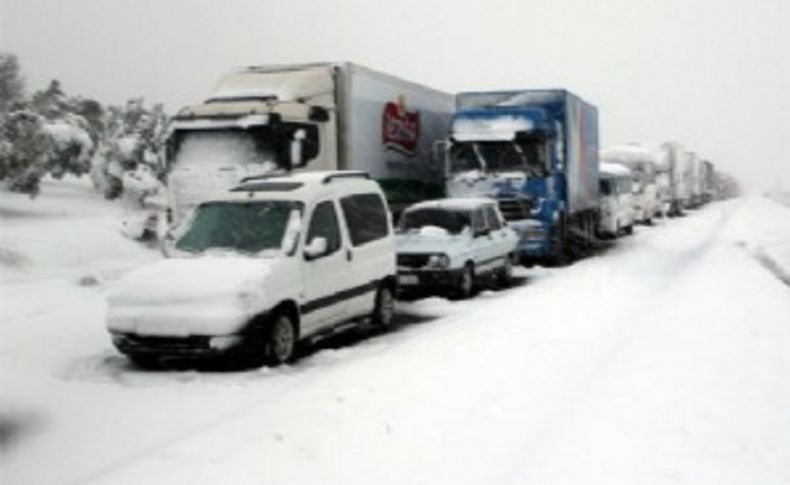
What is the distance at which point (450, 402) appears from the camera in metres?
7.75

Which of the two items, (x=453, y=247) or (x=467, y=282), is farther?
(x=467, y=282)

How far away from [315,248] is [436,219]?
23.2 ft

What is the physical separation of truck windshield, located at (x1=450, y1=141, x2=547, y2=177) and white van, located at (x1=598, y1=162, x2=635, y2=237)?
9.32 meters

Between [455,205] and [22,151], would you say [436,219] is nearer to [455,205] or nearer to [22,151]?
[455,205]

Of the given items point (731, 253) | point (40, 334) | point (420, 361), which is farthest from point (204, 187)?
point (731, 253)

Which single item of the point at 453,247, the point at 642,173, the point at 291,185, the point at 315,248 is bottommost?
the point at 453,247

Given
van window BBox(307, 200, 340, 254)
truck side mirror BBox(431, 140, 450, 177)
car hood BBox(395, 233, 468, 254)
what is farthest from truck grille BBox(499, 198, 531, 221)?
van window BBox(307, 200, 340, 254)

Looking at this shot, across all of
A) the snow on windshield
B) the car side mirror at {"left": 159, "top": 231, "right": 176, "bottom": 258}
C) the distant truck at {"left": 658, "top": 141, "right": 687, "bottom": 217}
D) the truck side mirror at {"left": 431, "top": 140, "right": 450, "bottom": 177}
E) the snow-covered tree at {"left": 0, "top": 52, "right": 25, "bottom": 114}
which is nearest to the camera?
the car side mirror at {"left": 159, "top": 231, "right": 176, "bottom": 258}

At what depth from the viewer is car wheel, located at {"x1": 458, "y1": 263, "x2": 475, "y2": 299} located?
16.5 m

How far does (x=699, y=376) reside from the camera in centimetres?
870

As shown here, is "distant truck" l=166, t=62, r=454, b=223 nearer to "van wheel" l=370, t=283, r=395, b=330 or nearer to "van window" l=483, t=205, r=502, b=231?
"van window" l=483, t=205, r=502, b=231

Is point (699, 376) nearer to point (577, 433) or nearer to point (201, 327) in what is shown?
point (577, 433)

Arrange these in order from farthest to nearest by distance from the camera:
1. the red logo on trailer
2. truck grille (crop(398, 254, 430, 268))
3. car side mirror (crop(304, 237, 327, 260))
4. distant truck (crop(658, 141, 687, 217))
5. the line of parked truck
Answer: distant truck (crop(658, 141, 687, 217)) < the red logo on trailer < truck grille (crop(398, 254, 430, 268)) < car side mirror (crop(304, 237, 327, 260)) < the line of parked truck

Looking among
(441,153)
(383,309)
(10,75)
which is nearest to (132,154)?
(441,153)
